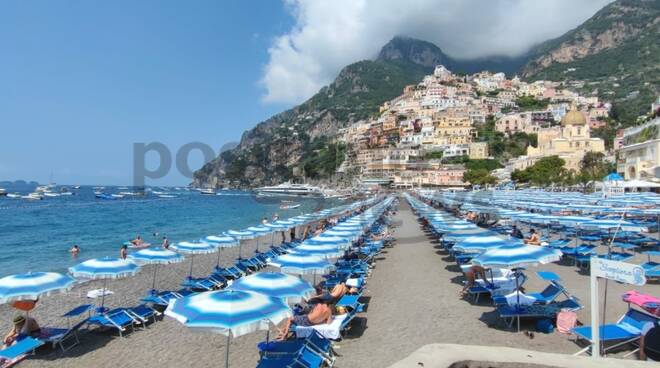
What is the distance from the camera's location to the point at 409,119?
481ft

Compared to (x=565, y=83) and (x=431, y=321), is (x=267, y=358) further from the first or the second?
(x=565, y=83)

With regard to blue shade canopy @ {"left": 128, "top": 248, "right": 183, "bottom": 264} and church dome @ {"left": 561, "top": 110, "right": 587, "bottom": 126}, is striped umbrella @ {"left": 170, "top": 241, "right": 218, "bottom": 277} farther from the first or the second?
church dome @ {"left": 561, "top": 110, "right": 587, "bottom": 126}

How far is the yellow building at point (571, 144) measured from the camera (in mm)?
75438

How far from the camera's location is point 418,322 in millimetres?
8148

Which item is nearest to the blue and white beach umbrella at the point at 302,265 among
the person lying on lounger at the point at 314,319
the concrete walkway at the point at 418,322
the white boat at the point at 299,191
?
the person lying on lounger at the point at 314,319

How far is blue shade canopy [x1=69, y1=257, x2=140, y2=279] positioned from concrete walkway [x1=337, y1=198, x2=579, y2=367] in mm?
4877

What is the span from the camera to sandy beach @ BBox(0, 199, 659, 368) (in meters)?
6.85

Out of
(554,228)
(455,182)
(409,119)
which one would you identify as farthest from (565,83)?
(554,228)

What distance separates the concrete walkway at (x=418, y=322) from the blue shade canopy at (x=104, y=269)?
4877 millimetres

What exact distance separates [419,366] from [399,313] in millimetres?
6039

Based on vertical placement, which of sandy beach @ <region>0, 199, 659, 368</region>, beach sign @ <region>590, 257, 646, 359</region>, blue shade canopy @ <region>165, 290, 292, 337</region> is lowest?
sandy beach @ <region>0, 199, 659, 368</region>

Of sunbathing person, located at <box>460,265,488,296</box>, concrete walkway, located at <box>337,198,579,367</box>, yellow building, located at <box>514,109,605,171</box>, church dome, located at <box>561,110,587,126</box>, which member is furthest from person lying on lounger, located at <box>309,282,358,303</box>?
church dome, located at <box>561,110,587,126</box>

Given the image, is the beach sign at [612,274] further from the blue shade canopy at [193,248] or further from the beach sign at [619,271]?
the blue shade canopy at [193,248]

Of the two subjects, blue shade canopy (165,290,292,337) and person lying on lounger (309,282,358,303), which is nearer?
blue shade canopy (165,290,292,337)
